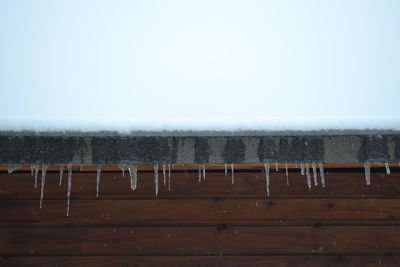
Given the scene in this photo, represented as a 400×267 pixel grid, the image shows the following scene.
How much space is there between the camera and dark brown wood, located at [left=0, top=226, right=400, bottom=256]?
303cm

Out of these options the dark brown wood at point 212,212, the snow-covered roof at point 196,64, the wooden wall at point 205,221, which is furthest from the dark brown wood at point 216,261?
the snow-covered roof at point 196,64

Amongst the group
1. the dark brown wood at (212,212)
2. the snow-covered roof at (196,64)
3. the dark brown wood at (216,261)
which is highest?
the snow-covered roof at (196,64)

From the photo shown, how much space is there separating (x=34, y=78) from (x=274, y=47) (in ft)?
4.65

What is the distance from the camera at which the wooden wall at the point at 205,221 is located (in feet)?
9.94

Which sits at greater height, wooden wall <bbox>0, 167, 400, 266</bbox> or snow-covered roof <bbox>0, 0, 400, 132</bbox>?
snow-covered roof <bbox>0, 0, 400, 132</bbox>

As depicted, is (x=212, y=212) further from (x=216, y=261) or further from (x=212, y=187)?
(x=216, y=261)

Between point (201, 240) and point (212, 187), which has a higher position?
point (212, 187)

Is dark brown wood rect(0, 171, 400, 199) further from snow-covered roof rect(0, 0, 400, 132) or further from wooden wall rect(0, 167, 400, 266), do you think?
snow-covered roof rect(0, 0, 400, 132)

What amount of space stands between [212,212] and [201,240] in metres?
0.22

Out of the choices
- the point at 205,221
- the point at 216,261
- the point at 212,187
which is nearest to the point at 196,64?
the point at 212,187

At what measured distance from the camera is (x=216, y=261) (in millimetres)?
3027

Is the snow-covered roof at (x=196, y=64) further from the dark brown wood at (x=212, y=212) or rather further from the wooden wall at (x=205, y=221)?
the dark brown wood at (x=212, y=212)

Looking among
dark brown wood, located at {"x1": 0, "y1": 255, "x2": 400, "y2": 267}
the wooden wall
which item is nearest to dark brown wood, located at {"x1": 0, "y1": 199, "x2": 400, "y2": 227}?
the wooden wall

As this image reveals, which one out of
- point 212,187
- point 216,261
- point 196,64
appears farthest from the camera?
point 212,187
